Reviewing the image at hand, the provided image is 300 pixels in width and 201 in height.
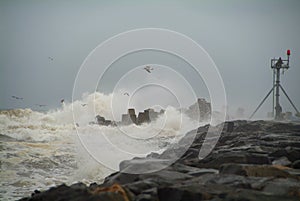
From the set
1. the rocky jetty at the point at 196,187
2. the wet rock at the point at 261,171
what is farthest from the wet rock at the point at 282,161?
the wet rock at the point at 261,171

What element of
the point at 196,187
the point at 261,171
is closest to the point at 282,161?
the point at 261,171

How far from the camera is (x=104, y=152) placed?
1162cm

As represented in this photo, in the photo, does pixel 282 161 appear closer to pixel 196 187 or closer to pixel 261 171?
pixel 261 171

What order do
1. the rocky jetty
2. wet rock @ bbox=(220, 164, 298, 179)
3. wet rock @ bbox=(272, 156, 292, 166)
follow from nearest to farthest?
the rocky jetty
wet rock @ bbox=(220, 164, 298, 179)
wet rock @ bbox=(272, 156, 292, 166)

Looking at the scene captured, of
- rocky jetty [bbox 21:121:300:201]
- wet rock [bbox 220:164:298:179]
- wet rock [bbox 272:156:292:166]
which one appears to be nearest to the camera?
rocky jetty [bbox 21:121:300:201]

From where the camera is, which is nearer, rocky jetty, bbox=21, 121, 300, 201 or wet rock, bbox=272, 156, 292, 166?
rocky jetty, bbox=21, 121, 300, 201

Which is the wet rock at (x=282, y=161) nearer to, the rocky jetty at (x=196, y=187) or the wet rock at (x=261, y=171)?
the rocky jetty at (x=196, y=187)

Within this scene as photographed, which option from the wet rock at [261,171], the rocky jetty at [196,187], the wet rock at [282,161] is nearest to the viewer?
the rocky jetty at [196,187]

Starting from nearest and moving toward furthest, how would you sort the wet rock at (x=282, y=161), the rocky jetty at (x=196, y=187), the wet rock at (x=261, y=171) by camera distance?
the rocky jetty at (x=196, y=187) → the wet rock at (x=261, y=171) → the wet rock at (x=282, y=161)

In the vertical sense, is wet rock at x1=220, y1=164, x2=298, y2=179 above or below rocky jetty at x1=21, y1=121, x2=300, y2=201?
above

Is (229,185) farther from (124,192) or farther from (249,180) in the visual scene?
(124,192)

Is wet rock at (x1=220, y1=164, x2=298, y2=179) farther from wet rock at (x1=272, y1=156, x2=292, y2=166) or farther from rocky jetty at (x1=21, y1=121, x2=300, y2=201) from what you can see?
wet rock at (x1=272, y1=156, x2=292, y2=166)

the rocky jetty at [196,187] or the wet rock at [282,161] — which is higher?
the wet rock at [282,161]

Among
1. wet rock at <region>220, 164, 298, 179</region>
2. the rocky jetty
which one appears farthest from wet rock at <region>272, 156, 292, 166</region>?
wet rock at <region>220, 164, 298, 179</region>
